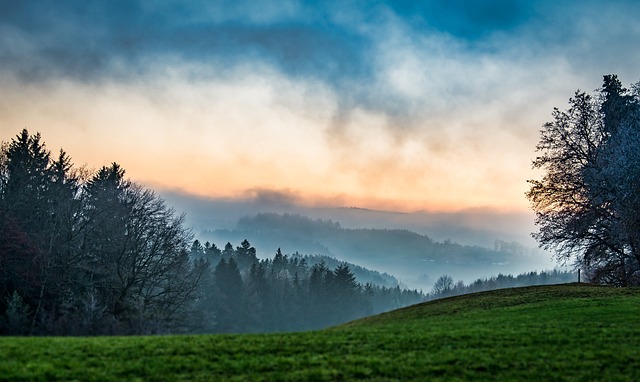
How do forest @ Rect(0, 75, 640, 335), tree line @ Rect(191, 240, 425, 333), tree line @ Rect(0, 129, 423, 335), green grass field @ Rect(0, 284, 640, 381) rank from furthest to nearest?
tree line @ Rect(191, 240, 425, 333) → forest @ Rect(0, 75, 640, 335) → tree line @ Rect(0, 129, 423, 335) → green grass field @ Rect(0, 284, 640, 381)

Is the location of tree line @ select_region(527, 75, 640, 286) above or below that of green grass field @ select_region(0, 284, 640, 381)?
above

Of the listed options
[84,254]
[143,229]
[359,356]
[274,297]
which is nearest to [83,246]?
[84,254]

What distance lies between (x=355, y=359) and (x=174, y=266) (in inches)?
1548

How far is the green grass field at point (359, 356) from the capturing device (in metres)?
10.9

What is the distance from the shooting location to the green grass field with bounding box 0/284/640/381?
1090 cm

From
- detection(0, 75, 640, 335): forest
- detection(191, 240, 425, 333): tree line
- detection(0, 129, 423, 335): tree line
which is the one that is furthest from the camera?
detection(191, 240, 425, 333): tree line

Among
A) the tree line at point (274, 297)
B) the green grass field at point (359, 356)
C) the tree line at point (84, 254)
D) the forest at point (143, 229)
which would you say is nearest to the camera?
the green grass field at point (359, 356)

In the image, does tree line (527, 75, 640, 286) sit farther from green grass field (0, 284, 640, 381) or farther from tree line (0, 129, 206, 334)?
tree line (0, 129, 206, 334)

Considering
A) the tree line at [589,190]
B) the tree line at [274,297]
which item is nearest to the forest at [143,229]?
the tree line at [589,190]

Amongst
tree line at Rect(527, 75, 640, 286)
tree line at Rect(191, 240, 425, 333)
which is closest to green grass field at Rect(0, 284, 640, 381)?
tree line at Rect(527, 75, 640, 286)

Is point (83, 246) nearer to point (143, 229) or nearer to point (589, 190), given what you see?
point (143, 229)

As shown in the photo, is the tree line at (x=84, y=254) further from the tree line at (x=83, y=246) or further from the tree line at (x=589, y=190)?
the tree line at (x=589, y=190)

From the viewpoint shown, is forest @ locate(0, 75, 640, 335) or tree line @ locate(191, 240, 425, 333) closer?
forest @ locate(0, 75, 640, 335)

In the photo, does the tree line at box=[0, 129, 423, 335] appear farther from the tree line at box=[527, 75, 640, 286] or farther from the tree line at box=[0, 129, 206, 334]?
the tree line at box=[527, 75, 640, 286]
